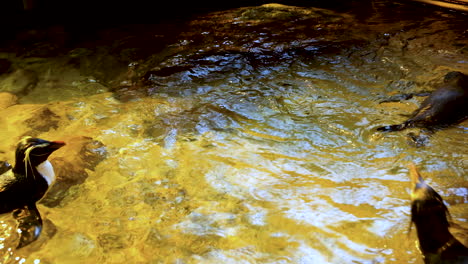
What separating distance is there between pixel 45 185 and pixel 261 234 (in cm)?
205

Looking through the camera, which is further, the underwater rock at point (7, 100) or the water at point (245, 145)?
the underwater rock at point (7, 100)

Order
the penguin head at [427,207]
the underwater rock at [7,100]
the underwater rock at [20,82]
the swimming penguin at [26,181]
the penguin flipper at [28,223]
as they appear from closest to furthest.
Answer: the penguin head at [427,207] < the penguin flipper at [28,223] < the swimming penguin at [26,181] < the underwater rock at [7,100] < the underwater rock at [20,82]

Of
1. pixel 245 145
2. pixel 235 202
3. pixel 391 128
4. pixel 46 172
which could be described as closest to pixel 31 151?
pixel 46 172

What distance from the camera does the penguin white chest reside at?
10.2ft

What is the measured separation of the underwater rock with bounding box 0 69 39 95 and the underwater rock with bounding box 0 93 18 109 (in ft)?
0.40

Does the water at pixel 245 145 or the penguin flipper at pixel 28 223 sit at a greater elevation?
the water at pixel 245 145

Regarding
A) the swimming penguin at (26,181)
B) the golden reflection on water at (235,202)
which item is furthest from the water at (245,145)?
the swimming penguin at (26,181)

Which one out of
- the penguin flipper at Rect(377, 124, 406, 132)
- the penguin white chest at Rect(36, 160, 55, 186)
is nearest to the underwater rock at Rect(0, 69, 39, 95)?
the penguin white chest at Rect(36, 160, 55, 186)

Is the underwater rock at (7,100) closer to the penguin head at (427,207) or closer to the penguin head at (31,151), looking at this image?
the penguin head at (31,151)

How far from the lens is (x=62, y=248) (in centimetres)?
260

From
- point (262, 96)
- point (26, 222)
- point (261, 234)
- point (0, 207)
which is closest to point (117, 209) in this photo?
point (26, 222)

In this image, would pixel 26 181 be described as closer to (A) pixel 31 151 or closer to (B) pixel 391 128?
(A) pixel 31 151

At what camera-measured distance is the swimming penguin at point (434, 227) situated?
1.99 m

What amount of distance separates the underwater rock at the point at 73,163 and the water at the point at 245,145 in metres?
0.08
